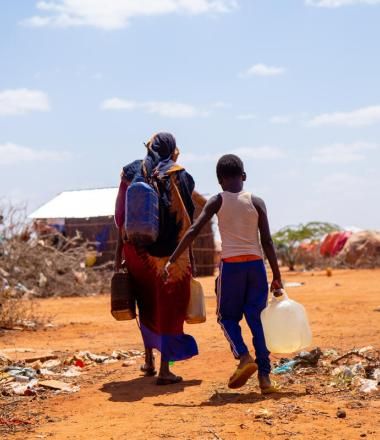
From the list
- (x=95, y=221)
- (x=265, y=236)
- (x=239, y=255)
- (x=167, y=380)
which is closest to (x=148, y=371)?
(x=167, y=380)

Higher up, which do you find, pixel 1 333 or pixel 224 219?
pixel 224 219

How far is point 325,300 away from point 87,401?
854 cm

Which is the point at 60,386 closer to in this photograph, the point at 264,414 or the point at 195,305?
the point at 195,305

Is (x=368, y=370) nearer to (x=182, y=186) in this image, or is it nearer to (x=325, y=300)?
(x=182, y=186)

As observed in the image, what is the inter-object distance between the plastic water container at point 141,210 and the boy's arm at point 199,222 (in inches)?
12.8

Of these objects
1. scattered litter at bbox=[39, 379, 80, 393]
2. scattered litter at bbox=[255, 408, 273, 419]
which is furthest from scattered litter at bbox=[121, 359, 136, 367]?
scattered litter at bbox=[255, 408, 273, 419]

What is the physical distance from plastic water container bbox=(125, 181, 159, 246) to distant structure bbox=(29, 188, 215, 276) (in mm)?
16442

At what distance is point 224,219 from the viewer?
18.2 feet

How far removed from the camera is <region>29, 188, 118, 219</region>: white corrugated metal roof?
2388 centimetres

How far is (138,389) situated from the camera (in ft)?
19.9

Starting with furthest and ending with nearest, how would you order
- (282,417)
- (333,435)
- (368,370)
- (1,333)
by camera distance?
(1,333)
(368,370)
(282,417)
(333,435)

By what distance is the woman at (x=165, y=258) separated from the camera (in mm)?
6238

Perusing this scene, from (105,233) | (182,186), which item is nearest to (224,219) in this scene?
(182,186)

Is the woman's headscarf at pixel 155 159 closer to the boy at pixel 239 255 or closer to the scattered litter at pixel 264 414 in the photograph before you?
the boy at pixel 239 255
